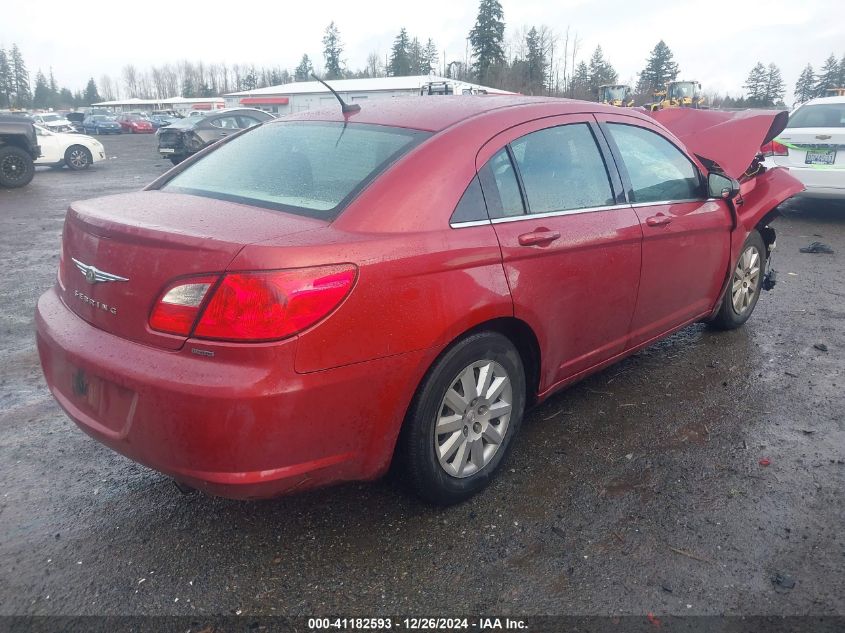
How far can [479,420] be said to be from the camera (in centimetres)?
291

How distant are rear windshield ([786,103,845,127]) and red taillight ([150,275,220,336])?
10049 mm

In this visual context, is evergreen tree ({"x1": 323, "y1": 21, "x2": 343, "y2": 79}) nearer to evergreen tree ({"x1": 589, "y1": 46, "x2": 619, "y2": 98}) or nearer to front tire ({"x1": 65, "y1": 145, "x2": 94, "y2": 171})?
evergreen tree ({"x1": 589, "y1": 46, "x2": 619, "y2": 98})

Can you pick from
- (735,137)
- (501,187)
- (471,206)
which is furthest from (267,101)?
(471,206)

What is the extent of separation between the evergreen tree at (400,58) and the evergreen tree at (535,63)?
63.9 feet

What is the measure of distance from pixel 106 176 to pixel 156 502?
17.1 metres

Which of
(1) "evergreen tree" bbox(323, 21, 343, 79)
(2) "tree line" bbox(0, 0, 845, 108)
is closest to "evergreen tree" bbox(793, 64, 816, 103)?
(2) "tree line" bbox(0, 0, 845, 108)

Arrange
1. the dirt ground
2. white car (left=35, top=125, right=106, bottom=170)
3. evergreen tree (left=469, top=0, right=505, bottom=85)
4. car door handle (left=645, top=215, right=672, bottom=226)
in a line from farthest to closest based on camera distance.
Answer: evergreen tree (left=469, top=0, right=505, bottom=85)
white car (left=35, top=125, right=106, bottom=170)
car door handle (left=645, top=215, right=672, bottom=226)
the dirt ground

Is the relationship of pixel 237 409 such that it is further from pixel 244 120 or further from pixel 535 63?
pixel 535 63

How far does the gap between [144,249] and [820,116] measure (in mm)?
10413

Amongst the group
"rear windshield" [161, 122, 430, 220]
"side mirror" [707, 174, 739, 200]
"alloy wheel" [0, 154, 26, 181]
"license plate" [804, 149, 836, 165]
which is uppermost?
"rear windshield" [161, 122, 430, 220]

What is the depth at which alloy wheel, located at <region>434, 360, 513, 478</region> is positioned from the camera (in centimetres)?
278

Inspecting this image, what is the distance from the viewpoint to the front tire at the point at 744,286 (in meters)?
4.92

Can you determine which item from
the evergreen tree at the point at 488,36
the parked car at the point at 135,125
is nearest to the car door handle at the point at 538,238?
the parked car at the point at 135,125

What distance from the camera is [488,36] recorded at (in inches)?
2672
